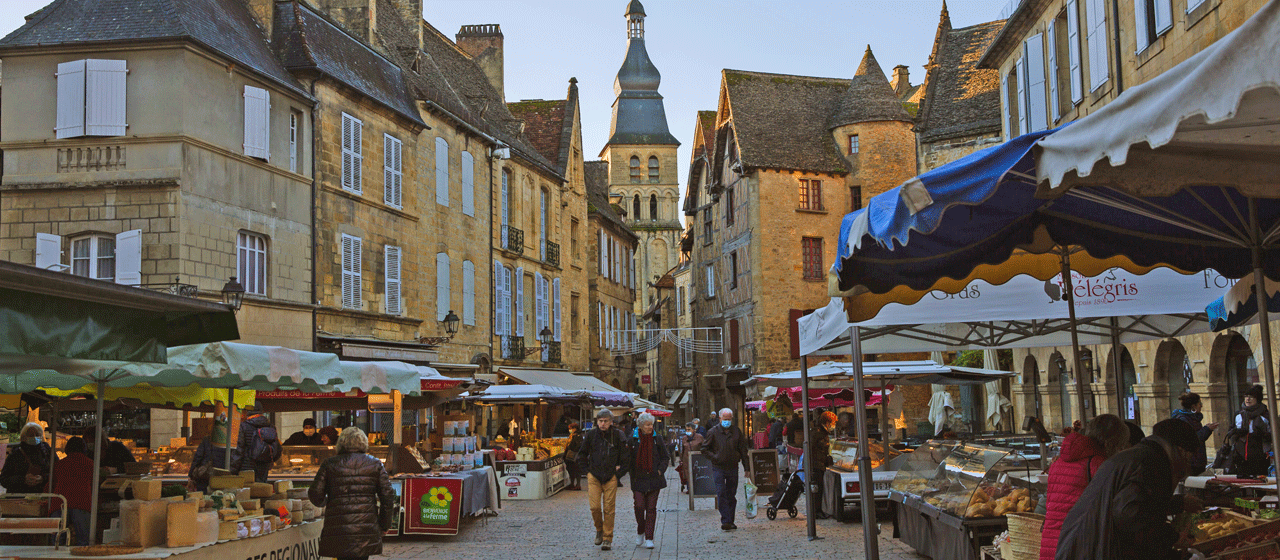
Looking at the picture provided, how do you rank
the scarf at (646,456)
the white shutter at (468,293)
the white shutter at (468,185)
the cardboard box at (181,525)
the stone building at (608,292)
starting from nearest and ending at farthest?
the cardboard box at (181,525)
the scarf at (646,456)
the white shutter at (468,293)
the white shutter at (468,185)
the stone building at (608,292)

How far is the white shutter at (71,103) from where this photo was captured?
17.9 meters

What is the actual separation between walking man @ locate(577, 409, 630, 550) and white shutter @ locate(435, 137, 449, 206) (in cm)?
1580

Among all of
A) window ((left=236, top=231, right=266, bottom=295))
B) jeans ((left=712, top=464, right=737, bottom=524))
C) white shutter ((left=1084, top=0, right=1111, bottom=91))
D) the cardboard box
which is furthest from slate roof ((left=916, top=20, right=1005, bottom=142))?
the cardboard box

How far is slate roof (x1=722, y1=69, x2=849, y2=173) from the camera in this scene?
4103 centimetres

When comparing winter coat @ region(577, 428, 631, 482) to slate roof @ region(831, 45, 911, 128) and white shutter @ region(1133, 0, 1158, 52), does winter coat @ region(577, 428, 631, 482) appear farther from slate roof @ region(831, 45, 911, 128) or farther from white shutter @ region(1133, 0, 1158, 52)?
slate roof @ region(831, 45, 911, 128)

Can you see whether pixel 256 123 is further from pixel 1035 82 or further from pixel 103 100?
pixel 1035 82

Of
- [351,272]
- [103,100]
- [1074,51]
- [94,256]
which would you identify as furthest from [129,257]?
[1074,51]

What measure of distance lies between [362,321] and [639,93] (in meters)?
73.9

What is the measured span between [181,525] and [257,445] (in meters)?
5.81

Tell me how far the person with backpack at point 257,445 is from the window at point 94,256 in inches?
229

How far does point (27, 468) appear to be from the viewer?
1113cm

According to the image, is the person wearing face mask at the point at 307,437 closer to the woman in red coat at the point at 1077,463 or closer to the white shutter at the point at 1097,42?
the woman in red coat at the point at 1077,463

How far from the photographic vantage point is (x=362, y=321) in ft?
76.1

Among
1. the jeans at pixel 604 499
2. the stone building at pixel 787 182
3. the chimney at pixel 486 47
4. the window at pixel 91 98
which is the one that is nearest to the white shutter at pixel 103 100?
the window at pixel 91 98
